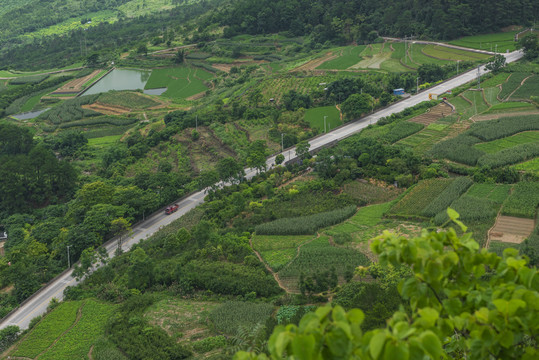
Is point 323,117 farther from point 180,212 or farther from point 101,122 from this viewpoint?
point 101,122

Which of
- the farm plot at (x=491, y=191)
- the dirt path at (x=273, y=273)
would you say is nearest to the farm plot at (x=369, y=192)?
the farm plot at (x=491, y=191)

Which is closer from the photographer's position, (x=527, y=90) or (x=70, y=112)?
(x=527, y=90)

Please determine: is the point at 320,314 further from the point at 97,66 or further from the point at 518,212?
the point at 97,66

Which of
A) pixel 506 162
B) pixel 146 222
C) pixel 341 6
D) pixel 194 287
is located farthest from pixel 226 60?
pixel 194 287

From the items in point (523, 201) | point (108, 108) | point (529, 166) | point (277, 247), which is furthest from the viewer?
point (108, 108)

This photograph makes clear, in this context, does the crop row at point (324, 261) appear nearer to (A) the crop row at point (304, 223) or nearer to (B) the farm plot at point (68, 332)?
(A) the crop row at point (304, 223)

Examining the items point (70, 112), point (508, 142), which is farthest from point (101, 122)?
point (508, 142)

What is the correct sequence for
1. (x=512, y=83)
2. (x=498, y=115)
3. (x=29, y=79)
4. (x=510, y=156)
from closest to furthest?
(x=510, y=156), (x=498, y=115), (x=512, y=83), (x=29, y=79)

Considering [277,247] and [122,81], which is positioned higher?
[122,81]
